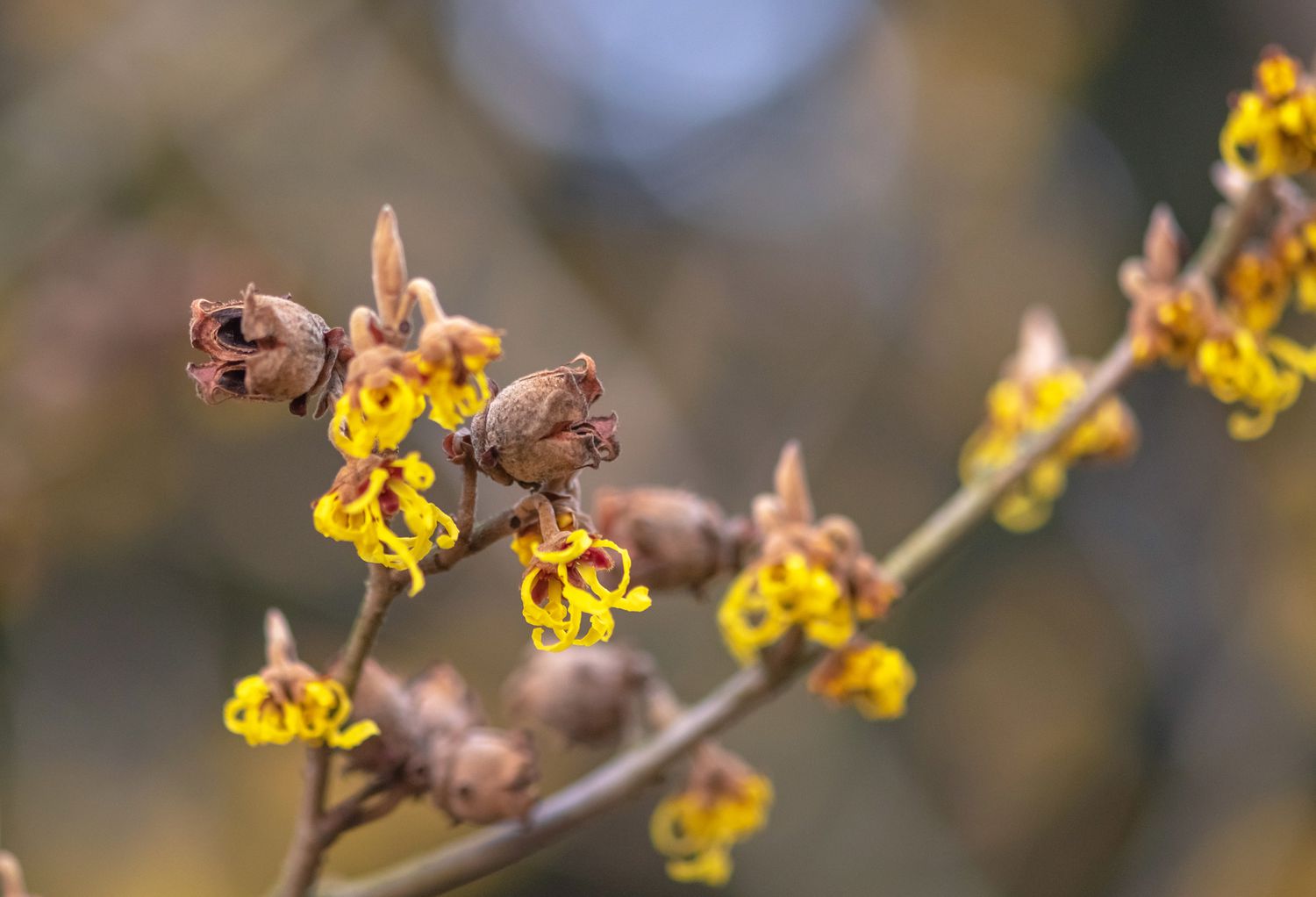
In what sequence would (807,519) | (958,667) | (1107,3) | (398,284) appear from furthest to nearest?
(1107,3)
(958,667)
(807,519)
(398,284)

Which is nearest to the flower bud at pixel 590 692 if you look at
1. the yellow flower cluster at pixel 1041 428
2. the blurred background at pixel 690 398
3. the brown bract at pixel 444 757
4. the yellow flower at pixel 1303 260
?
the brown bract at pixel 444 757

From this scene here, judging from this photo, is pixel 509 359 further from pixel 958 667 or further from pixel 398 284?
pixel 398 284

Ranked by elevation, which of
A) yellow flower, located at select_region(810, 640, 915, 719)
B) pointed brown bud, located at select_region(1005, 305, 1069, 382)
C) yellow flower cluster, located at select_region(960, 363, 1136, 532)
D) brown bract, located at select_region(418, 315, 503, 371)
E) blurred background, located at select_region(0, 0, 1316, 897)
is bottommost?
yellow flower, located at select_region(810, 640, 915, 719)

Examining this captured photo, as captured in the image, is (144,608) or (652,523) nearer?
(652,523)

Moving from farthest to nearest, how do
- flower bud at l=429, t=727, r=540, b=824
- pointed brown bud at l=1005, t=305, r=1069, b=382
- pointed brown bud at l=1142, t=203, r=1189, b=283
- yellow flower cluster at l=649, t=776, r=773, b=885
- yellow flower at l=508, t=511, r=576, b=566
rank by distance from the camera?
pointed brown bud at l=1005, t=305, r=1069, b=382 → yellow flower cluster at l=649, t=776, r=773, b=885 → pointed brown bud at l=1142, t=203, r=1189, b=283 → flower bud at l=429, t=727, r=540, b=824 → yellow flower at l=508, t=511, r=576, b=566


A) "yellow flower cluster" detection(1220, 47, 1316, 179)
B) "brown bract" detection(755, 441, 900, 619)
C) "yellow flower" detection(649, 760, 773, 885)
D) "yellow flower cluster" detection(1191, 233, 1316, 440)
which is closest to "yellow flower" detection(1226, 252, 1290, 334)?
"yellow flower cluster" detection(1191, 233, 1316, 440)

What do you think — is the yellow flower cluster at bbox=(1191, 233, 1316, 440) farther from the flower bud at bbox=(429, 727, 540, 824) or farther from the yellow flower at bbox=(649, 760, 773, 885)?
the flower bud at bbox=(429, 727, 540, 824)

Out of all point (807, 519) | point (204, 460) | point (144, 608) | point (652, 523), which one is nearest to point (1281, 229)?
point (807, 519)
